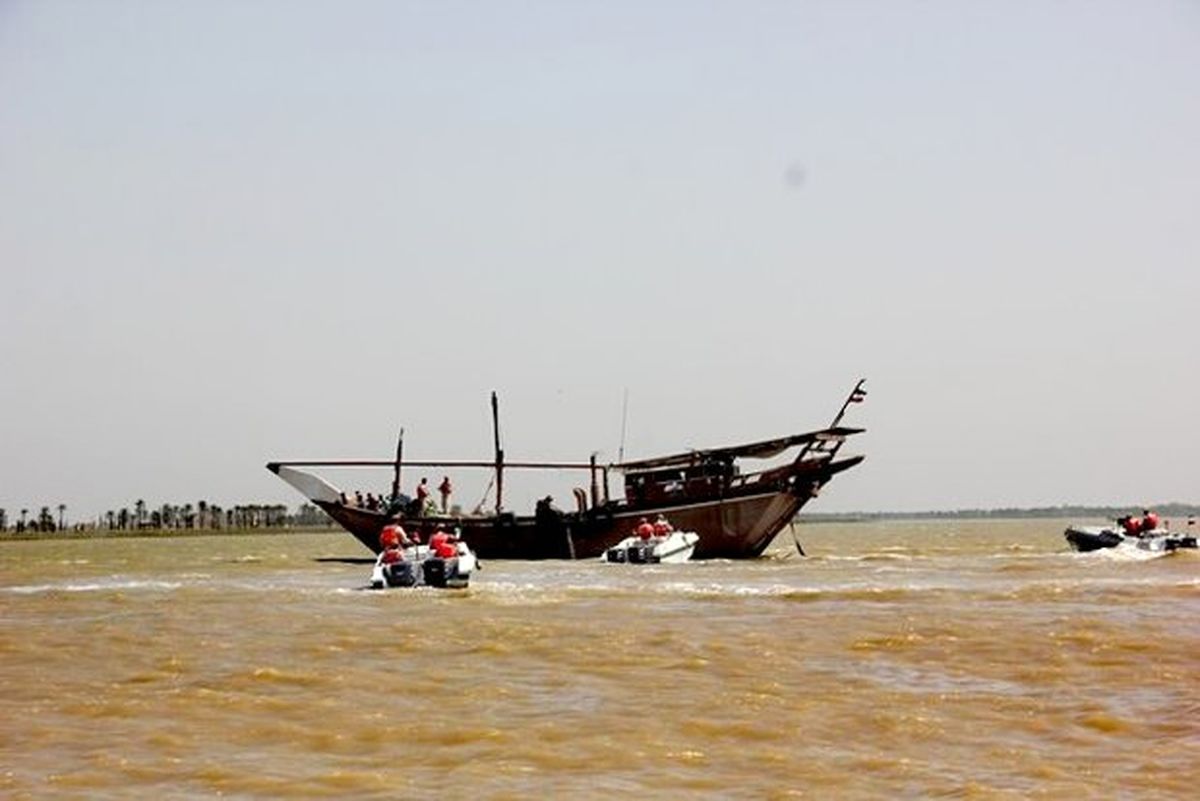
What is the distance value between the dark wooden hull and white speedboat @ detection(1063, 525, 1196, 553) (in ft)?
35.0

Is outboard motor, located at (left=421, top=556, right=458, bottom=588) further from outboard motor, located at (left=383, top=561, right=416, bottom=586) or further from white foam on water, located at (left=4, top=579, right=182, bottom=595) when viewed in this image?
white foam on water, located at (left=4, top=579, right=182, bottom=595)

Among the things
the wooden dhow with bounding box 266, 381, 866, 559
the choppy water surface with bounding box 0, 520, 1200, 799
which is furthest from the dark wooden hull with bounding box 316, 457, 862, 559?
the choppy water surface with bounding box 0, 520, 1200, 799

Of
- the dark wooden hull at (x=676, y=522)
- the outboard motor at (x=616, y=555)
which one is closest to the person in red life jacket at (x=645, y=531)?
the outboard motor at (x=616, y=555)

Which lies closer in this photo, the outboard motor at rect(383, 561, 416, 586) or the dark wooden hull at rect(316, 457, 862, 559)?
the outboard motor at rect(383, 561, 416, 586)

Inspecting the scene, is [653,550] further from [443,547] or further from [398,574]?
[398,574]

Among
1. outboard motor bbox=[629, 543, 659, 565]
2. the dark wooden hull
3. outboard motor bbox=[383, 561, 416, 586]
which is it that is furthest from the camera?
the dark wooden hull

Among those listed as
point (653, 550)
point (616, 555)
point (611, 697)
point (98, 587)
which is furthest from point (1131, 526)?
point (611, 697)

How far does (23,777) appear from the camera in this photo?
12.2m

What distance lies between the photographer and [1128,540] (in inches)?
2117


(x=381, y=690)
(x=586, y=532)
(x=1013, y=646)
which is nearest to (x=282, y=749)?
(x=381, y=690)

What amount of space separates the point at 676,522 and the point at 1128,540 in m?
16.9

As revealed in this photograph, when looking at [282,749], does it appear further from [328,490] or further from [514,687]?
[328,490]

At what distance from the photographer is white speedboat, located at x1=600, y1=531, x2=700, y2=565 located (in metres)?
48.3

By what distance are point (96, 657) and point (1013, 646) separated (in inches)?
520
